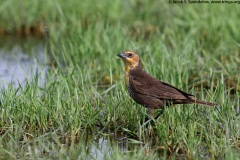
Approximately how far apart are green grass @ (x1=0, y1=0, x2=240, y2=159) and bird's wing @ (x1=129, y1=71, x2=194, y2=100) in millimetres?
163

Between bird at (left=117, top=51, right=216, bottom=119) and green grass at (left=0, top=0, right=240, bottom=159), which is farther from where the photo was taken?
bird at (left=117, top=51, right=216, bottom=119)

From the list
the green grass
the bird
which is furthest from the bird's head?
the green grass

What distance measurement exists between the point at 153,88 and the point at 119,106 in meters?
0.50

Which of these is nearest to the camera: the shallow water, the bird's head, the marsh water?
the bird's head

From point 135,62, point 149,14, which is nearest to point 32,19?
point 149,14

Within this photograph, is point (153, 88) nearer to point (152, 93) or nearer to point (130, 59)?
point (152, 93)

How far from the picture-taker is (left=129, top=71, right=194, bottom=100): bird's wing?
674cm

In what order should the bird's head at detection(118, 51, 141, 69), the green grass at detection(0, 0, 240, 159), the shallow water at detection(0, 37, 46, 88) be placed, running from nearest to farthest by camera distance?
the green grass at detection(0, 0, 240, 159) < the bird's head at detection(118, 51, 141, 69) < the shallow water at detection(0, 37, 46, 88)

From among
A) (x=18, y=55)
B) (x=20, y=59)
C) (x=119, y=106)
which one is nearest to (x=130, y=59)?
(x=119, y=106)

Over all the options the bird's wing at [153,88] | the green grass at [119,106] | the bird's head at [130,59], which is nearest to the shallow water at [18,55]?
the green grass at [119,106]

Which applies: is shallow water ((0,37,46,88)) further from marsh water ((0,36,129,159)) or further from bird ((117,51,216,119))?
bird ((117,51,216,119))

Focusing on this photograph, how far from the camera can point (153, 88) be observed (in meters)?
6.92

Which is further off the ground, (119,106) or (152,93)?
(152,93)

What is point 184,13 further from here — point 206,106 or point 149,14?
point 206,106
